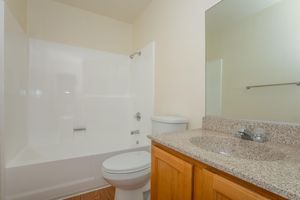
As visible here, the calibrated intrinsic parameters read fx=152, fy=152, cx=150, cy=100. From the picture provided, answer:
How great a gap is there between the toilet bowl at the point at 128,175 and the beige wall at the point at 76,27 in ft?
6.02

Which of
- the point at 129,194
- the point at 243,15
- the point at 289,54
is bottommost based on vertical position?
the point at 129,194

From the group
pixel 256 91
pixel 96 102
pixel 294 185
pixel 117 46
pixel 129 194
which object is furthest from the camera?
pixel 117 46

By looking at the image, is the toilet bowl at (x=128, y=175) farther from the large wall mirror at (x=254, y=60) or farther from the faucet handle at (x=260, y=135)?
the faucet handle at (x=260, y=135)

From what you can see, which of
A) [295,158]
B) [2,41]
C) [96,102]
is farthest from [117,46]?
[295,158]

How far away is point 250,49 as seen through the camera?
1.02 m

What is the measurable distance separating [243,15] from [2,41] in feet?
6.25

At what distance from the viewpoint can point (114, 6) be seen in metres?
2.17

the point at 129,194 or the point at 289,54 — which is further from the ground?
the point at 289,54

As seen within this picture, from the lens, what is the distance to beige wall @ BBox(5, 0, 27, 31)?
146 centimetres

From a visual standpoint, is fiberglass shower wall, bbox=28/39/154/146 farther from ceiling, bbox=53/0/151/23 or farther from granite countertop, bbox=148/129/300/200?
granite countertop, bbox=148/129/300/200

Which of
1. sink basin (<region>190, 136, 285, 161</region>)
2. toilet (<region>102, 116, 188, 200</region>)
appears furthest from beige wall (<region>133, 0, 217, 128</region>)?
sink basin (<region>190, 136, 285, 161</region>)

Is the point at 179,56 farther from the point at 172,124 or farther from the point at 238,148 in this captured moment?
the point at 238,148

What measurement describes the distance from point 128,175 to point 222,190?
0.88 m

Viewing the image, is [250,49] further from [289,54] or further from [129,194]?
[129,194]
